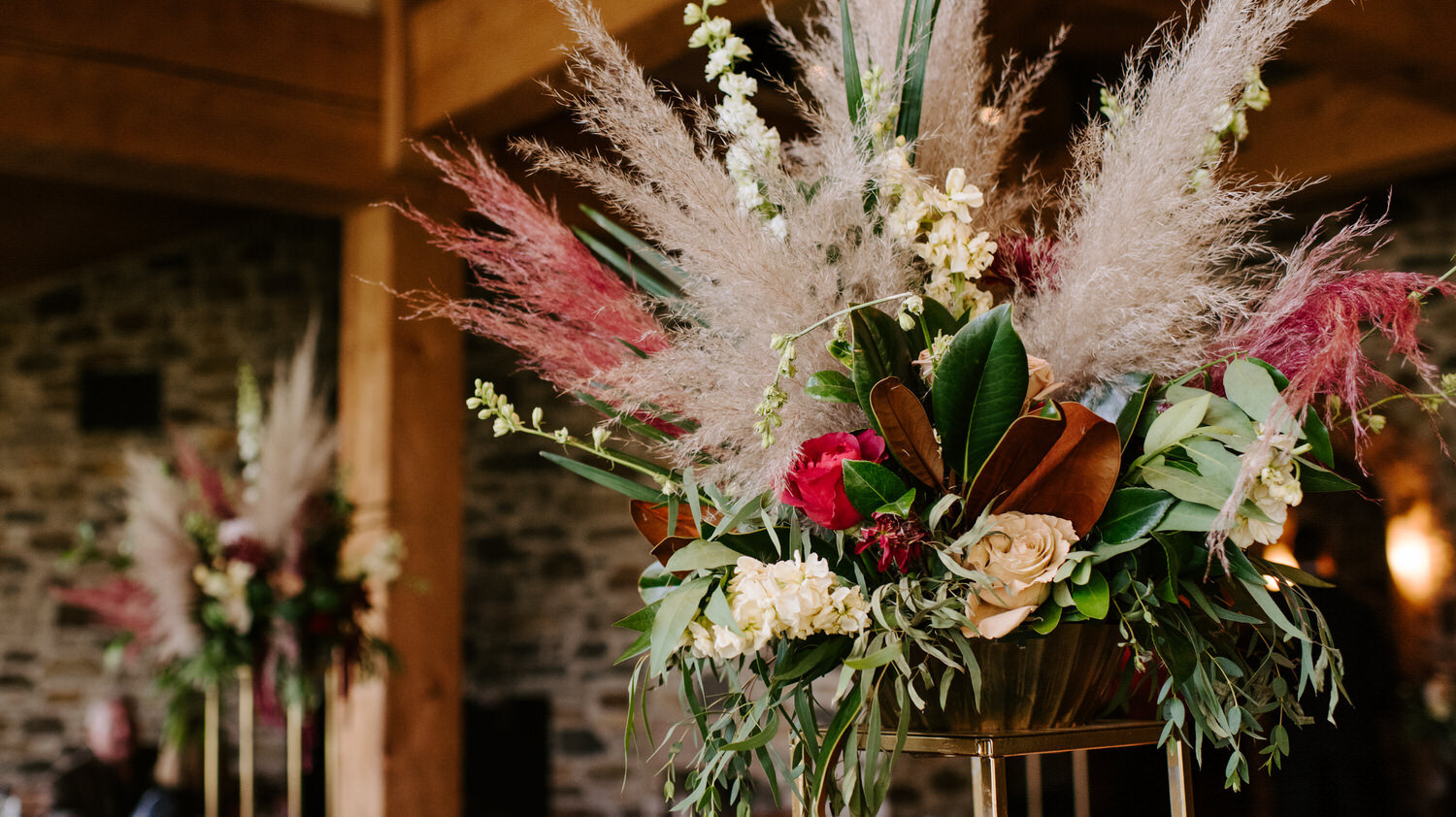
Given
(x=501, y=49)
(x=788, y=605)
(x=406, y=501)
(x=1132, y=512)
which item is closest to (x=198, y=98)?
(x=501, y=49)

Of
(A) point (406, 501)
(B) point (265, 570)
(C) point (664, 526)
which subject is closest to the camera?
(C) point (664, 526)

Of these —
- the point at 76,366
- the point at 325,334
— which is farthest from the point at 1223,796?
the point at 76,366

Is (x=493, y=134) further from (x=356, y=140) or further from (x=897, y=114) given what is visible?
(x=897, y=114)

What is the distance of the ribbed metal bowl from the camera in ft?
2.79

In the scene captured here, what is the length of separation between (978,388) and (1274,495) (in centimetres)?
21

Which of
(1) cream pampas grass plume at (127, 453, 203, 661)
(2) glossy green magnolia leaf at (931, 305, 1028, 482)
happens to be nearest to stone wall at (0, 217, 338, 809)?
(1) cream pampas grass plume at (127, 453, 203, 661)

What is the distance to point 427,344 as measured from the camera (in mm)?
3295

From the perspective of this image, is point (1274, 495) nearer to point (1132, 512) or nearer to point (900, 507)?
point (1132, 512)

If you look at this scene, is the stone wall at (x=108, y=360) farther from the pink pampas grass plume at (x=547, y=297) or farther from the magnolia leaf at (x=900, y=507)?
the magnolia leaf at (x=900, y=507)

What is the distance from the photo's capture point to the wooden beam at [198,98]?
2.80 meters

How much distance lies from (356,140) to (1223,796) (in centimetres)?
381

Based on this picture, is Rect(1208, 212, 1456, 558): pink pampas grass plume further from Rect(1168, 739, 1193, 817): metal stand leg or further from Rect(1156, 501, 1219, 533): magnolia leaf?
Rect(1168, 739, 1193, 817): metal stand leg

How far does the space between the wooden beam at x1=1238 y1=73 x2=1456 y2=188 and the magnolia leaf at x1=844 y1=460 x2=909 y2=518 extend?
10.9 feet

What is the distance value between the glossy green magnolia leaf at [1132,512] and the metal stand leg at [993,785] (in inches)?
8.0
